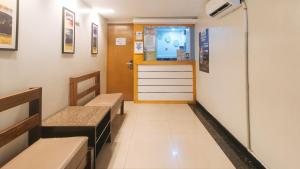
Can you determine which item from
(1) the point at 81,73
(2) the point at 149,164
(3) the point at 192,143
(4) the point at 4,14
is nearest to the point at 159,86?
(1) the point at 81,73

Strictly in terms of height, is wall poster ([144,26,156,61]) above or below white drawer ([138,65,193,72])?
above

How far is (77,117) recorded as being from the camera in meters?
2.59

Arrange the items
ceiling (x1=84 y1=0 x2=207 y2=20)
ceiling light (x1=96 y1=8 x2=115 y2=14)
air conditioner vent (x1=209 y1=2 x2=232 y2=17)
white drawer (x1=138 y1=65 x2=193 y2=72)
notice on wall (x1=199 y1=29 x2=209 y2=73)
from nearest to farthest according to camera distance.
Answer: air conditioner vent (x1=209 y1=2 x2=232 y2=17) → ceiling (x1=84 y1=0 x2=207 y2=20) → notice on wall (x1=199 y1=29 x2=209 y2=73) → ceiling light (x1=96 y1=8 x2=115 y2=14) → white drawer (x1=138 y1=65 x2=193 y2=72)

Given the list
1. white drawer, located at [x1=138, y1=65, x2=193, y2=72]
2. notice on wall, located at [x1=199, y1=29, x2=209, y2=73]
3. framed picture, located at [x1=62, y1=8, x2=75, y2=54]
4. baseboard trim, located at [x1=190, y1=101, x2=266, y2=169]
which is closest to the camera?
baseboard trim, located at [x1=190, y1=101, x2=266, y2=169]

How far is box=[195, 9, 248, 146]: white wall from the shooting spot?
273 cm

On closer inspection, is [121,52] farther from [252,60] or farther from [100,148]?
[252,60]

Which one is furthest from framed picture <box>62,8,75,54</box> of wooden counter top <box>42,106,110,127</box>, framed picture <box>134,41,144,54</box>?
framed picture <box>134,41,144,54</box>

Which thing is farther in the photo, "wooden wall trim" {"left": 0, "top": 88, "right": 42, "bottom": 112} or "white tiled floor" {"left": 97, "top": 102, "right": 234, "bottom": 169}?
"white tiled floor" {"left": 97, "top": 102, "right": 234, "bottom": 169}

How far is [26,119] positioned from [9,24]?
842mm

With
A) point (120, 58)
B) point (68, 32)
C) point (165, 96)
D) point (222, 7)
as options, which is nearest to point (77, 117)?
point (68, 32)

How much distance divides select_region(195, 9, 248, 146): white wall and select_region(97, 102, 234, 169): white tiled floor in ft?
1.31

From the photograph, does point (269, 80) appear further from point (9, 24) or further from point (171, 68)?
point (171, 68)

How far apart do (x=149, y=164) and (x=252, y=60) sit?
5.45 feet

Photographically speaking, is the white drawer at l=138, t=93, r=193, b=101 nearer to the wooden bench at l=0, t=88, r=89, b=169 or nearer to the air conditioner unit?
the air conditioner unit
